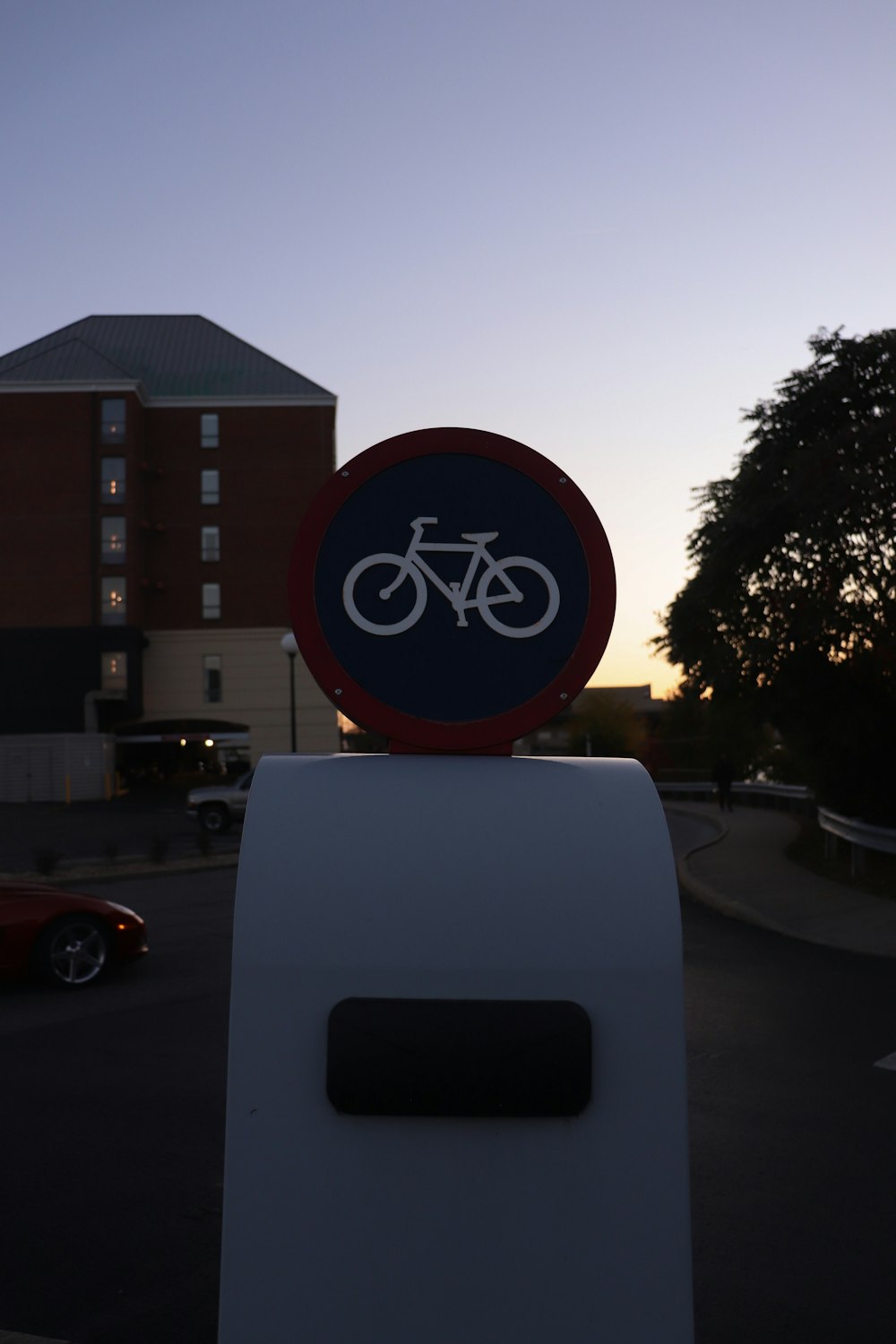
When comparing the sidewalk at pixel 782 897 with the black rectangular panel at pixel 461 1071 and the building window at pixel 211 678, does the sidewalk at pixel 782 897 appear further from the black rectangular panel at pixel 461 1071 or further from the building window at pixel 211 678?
the building window at pixel 211 678

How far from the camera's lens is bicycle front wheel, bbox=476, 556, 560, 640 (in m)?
3.17

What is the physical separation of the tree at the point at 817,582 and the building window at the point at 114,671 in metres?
37.2

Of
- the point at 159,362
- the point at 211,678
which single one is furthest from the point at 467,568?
the point at 159,362

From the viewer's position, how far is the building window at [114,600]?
52.5 m

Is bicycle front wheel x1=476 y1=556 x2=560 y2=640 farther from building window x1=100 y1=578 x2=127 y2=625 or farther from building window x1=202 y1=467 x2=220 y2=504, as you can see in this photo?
building window x1=202 y1=467 x2=220 y2=504

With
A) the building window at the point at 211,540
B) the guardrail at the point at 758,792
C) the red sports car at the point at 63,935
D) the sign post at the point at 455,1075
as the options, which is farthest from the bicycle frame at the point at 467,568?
the building window at the point at 211,540

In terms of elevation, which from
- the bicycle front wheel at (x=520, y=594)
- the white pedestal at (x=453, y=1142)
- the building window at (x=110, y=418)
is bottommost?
the white pedestal at (x=453, y=1142)

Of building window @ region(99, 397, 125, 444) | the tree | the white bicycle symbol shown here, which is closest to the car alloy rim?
the white bicycle symbol

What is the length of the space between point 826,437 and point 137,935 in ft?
41.7

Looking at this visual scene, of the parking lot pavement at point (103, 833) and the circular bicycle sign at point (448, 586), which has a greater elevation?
the circular bicycle sign at point (448, 586)

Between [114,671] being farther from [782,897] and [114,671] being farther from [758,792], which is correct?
[782,897]

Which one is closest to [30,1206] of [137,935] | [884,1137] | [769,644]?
[884,1137]

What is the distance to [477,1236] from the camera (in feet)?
8.33

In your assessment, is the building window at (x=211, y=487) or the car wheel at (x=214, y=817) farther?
the building window at (x=211, y=487)
